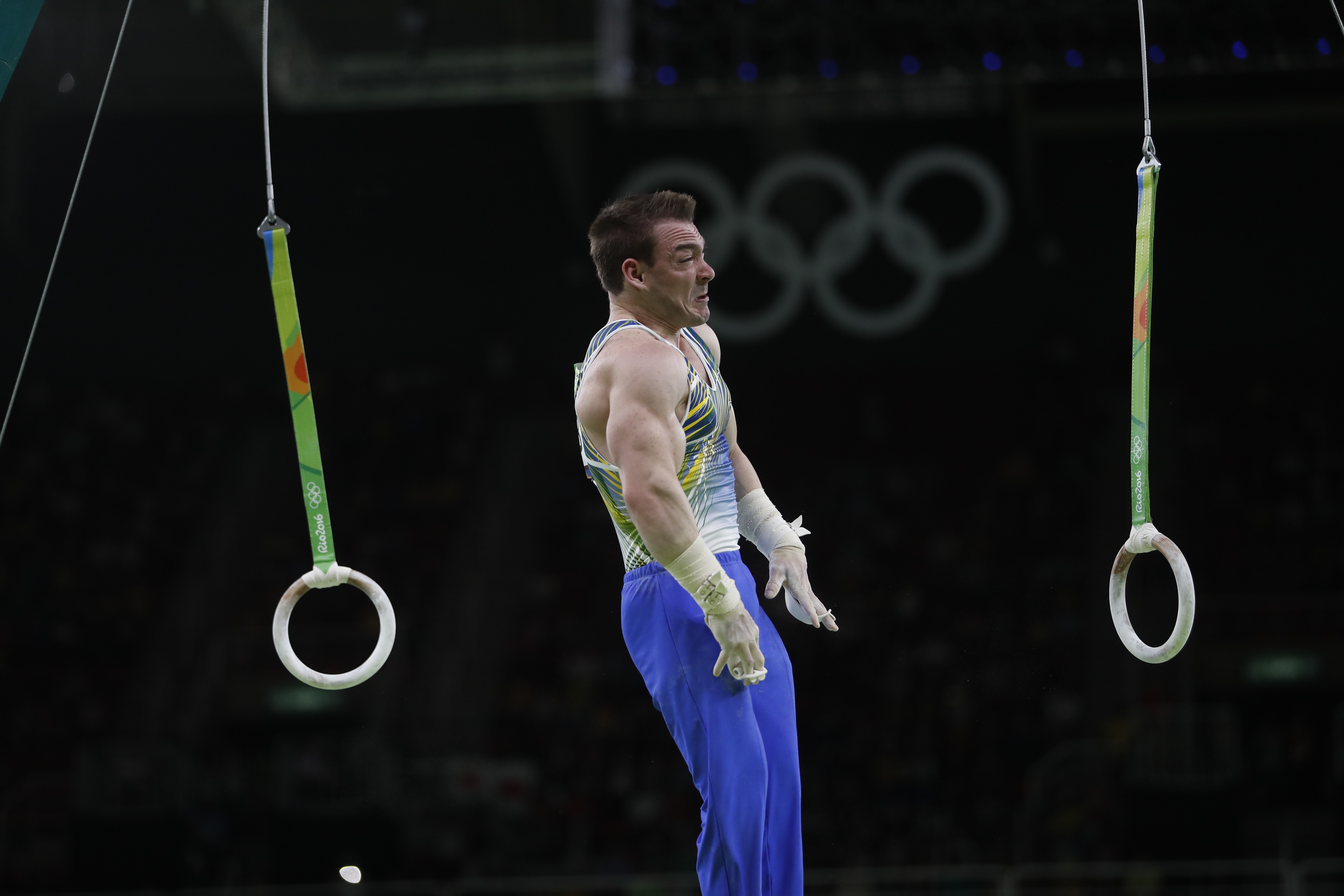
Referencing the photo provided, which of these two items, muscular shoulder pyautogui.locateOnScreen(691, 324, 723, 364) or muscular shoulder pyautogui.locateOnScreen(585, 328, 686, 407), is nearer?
muscular shoulder pyautogui.locateOnScreen(585, 328, 686, 407)

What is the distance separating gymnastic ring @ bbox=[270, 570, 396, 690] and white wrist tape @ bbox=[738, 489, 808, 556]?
1.01m

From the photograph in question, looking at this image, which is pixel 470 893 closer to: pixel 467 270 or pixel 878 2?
pixel 878 2

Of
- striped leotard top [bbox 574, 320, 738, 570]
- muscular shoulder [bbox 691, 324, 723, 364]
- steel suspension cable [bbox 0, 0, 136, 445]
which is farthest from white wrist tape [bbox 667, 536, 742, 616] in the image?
steel suspension cable [bbox 0, 0, 136, 445]

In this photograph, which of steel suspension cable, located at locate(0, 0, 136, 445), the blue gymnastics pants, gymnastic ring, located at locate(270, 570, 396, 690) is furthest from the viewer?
steel suspension cable, located at locate(0, 0, 136, 445)

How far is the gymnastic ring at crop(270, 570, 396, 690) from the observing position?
12.1 ft

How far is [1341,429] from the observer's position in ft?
56.1

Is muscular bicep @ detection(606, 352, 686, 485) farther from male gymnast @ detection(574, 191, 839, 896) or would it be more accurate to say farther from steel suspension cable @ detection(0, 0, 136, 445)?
steel suspension cable @ detection(0, 0, 136, 445)

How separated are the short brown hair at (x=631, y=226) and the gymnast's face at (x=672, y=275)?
2 centimetres

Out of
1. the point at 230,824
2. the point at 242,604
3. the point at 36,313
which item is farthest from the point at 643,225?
the point at 242,604

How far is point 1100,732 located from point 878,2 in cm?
728

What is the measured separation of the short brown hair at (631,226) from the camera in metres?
3.89

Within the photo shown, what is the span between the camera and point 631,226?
12.8ft

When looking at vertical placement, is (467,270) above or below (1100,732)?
above

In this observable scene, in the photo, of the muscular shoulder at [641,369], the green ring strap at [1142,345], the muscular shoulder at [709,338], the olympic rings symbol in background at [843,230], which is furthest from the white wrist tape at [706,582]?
the olympic rings symbol in background at [843,230]
